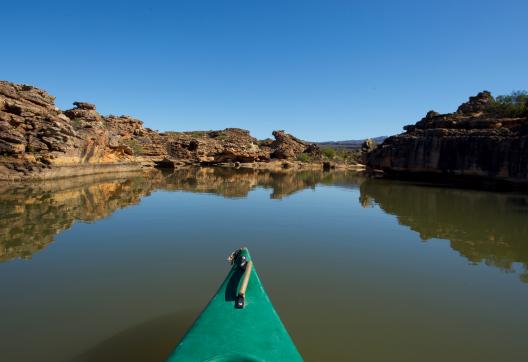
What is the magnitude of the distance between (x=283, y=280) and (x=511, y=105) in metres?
28.1

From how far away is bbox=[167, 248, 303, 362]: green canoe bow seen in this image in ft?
8.21

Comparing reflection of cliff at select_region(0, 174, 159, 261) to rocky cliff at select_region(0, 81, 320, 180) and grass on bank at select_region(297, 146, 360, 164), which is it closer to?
rocky cliff at select_region(0, 81, 320, 180)

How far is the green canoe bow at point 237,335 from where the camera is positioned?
250 cm

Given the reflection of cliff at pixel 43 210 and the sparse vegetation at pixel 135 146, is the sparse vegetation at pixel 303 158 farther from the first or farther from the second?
the reflection of cliff at pixel 43 210

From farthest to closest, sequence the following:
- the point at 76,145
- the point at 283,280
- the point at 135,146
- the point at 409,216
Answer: the point at 135,146
the point at 76,145
the point at 409,216
the point at 283,280

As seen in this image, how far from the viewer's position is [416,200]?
16.8 meters

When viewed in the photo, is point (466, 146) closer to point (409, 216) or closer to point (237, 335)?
point (409, 216)

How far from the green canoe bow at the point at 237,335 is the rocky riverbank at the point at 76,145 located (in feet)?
65.6

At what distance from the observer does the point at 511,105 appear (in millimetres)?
25125

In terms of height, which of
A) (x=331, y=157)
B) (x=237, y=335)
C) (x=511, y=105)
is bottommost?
(x=237, y=335)

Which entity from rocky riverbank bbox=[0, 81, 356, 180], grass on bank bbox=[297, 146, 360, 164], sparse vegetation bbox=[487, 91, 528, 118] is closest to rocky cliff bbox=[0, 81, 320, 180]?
rocky riverbank bbox=[0, 81, 356, 180]

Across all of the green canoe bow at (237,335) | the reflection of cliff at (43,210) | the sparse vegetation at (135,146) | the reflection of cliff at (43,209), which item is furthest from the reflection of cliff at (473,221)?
the sparse vegetation at (135,146)

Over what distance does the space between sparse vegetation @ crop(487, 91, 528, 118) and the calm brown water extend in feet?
54.7

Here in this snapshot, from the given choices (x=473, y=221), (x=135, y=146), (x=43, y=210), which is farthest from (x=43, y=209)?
(x=135, y=146)
